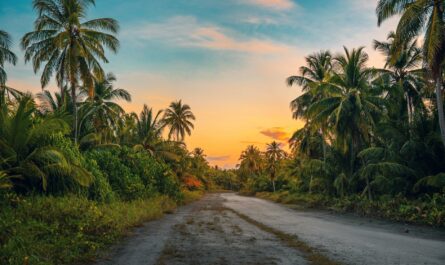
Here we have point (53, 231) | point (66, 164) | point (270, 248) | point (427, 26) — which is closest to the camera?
point (53, 231)

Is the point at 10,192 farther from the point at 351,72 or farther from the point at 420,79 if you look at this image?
the point at 420,79

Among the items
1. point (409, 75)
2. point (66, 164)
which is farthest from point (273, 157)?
point (66, 164)

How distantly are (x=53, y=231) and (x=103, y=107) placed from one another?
2427 centimetres

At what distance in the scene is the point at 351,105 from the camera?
82.3ft

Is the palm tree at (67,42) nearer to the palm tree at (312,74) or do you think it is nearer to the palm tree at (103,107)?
the palm tree at (103,107)

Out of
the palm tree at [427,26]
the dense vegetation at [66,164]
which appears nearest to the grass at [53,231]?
the dense vegetation at [66,164]

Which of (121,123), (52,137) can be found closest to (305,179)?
(121,123)

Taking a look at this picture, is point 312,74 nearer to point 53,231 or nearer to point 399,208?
point 399,208

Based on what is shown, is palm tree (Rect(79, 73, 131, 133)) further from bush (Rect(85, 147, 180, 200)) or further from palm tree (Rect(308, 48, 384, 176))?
palm tree (Rect(308, 48, 384, 176))

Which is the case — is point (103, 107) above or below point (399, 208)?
above

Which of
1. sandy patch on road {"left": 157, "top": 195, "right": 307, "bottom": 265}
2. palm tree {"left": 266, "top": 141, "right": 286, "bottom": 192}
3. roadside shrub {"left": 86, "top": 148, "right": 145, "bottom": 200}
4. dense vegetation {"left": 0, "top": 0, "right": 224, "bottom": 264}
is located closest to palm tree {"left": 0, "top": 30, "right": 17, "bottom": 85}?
dense vegetation {"left": 0, "top": 0, "right": 224, "bottom": 264}

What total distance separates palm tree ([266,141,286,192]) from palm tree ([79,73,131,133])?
108 ft

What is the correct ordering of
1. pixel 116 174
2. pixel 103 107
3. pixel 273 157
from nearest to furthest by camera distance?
pixel 116 174
pixel 103 107
pixel 273 157

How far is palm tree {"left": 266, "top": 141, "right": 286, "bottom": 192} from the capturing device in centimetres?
6066
